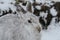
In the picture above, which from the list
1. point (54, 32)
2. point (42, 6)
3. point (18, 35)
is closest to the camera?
point (18, 35)

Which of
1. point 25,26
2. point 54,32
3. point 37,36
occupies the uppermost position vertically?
point 25,26

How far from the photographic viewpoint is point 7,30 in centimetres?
225

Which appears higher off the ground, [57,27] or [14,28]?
[14,28]

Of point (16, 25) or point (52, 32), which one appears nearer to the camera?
point (16, 25)

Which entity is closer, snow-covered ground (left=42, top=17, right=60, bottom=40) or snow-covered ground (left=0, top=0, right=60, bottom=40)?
snow-covered ground (left=0, top=0, right=60, bottom=40)

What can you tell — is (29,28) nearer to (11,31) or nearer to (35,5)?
(11,31)

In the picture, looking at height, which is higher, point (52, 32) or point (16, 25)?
point (16, 25)

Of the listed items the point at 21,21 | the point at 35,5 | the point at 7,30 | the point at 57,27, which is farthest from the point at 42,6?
the point at 7,30

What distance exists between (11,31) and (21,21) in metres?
0.29

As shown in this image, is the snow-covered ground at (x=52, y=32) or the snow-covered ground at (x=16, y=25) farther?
the snow-covered ground at (x=52, y=32)

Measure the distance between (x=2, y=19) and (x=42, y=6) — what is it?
1747mm

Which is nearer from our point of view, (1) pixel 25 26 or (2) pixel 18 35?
(2) pixel 18 35

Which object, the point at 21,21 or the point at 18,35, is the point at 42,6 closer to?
the point at 21,21

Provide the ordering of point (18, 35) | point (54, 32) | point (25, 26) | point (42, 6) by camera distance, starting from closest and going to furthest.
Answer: point (18, 35) → point (25, 26) → point (54, 32) → point (42, 6)
